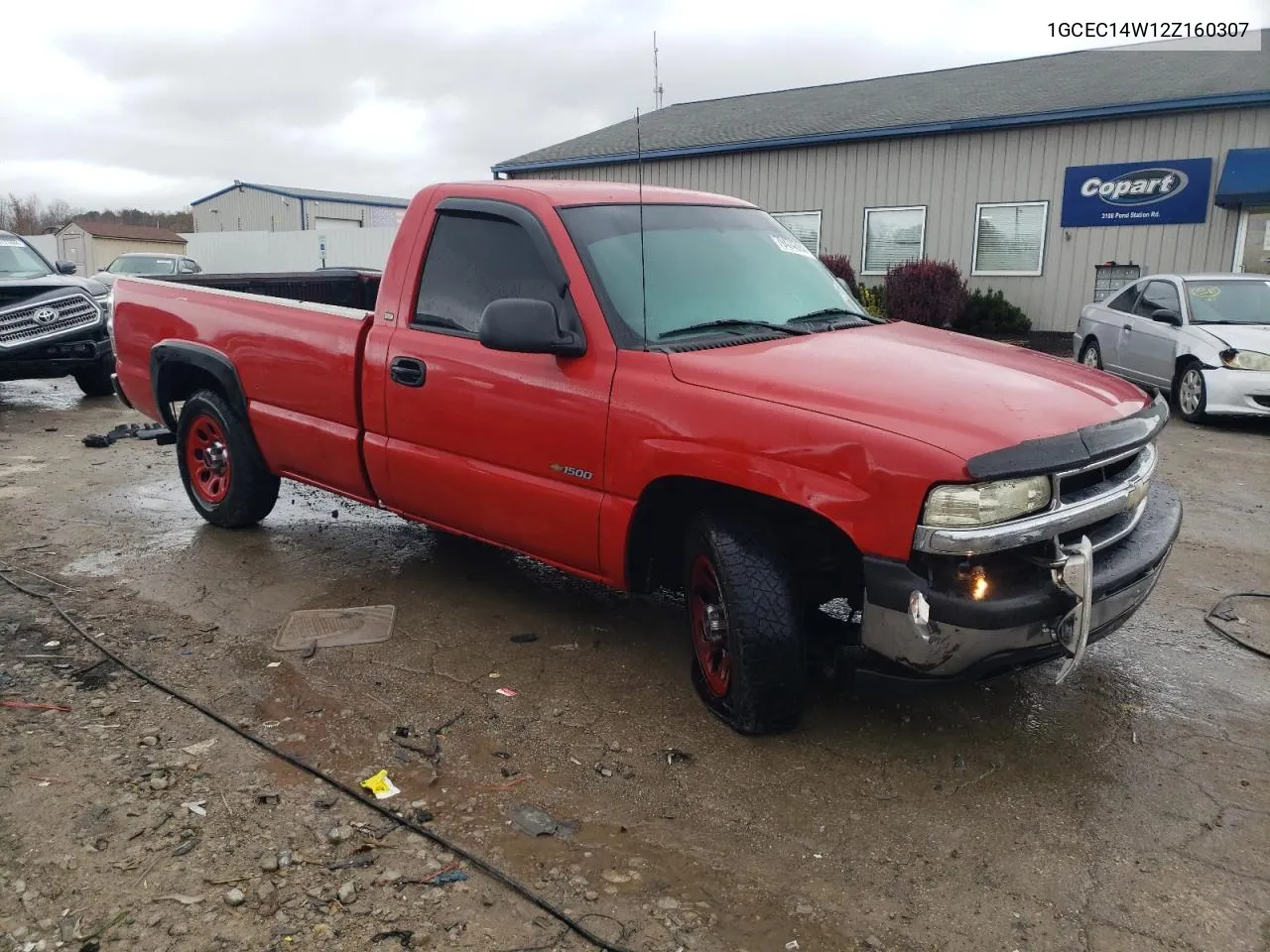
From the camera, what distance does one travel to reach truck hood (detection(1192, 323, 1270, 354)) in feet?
30.9

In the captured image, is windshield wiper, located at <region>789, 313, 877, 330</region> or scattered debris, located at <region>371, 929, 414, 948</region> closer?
scattered debris, located at <region>371, 929, 414, 948</region>

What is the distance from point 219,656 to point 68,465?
4.64 m

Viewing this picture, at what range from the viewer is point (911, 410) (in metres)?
3.04

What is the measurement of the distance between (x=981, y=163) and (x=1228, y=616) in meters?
15.2

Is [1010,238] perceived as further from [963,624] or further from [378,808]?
[378,808]

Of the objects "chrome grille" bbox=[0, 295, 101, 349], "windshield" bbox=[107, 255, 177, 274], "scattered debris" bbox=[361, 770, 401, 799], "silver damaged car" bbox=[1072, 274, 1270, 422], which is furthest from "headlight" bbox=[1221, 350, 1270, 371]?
"windshield" bbox=[107, 255, 177, 274]

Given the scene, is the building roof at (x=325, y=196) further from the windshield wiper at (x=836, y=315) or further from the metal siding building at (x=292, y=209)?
the windshield wiper at (x=836, y=315)

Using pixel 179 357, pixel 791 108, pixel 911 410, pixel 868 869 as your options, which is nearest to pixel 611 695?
pixel 868 869

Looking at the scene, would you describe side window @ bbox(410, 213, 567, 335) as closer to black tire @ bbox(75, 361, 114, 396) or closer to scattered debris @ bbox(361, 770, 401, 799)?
scattered debris @ bbox(361, 770, 401, 799)

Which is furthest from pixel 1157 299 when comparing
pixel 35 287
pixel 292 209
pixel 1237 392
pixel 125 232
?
pixel 125 232

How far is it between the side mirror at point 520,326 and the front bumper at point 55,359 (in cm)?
848

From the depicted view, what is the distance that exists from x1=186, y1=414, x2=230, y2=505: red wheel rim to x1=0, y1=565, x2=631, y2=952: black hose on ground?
152cm

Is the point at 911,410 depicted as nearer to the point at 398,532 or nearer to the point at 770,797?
the point at 770,797

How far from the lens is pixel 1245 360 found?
9.42 m
